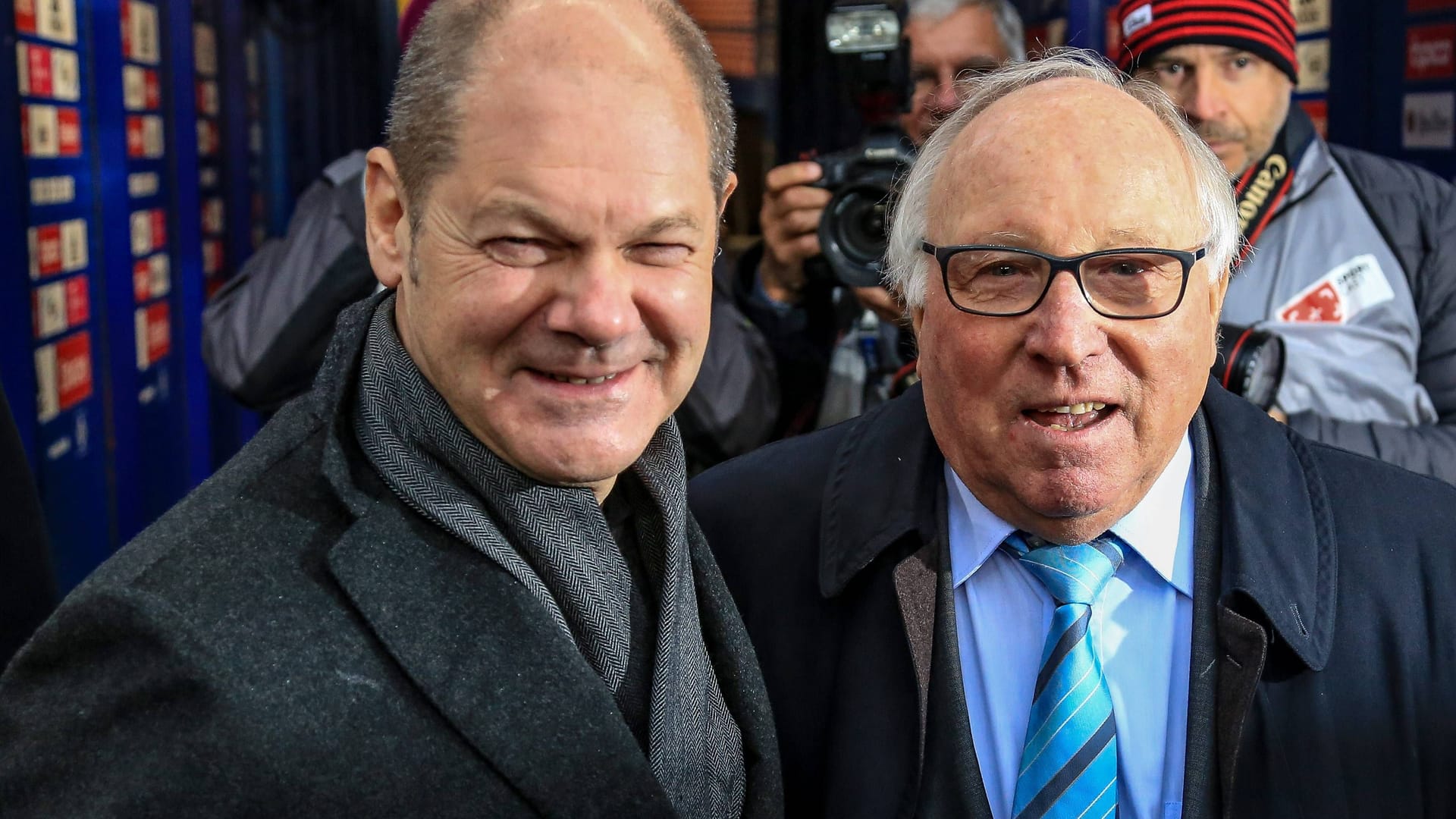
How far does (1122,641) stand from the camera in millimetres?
1620

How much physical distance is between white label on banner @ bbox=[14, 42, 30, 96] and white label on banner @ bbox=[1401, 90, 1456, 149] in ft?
11.2

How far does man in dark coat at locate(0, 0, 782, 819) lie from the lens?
1104mm

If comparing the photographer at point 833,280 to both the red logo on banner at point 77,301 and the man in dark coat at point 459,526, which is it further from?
the red logo on banner at point 77,301

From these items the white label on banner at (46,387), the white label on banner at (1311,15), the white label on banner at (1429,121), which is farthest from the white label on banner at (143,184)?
the white label on banner at (1429,121)

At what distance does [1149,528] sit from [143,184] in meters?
2.64

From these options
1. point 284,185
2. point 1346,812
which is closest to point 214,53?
point 284,185

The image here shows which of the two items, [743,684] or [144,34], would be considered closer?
[743,684]

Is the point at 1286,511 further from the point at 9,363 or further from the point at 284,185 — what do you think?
the point at 284,185

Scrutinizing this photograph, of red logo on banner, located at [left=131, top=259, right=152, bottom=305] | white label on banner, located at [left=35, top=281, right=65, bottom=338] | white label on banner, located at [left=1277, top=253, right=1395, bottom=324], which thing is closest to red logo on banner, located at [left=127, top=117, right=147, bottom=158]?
red logo on banner, located at [left=131, top=259, right=152, bottom=305]

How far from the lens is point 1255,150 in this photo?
8.36ft

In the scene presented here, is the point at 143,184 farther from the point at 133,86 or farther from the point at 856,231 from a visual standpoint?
the point at 856,231

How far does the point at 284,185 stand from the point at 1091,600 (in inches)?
137

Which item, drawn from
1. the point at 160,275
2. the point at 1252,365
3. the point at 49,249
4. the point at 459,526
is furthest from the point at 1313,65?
the point at 459,526

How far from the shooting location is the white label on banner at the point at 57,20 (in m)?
2.49
